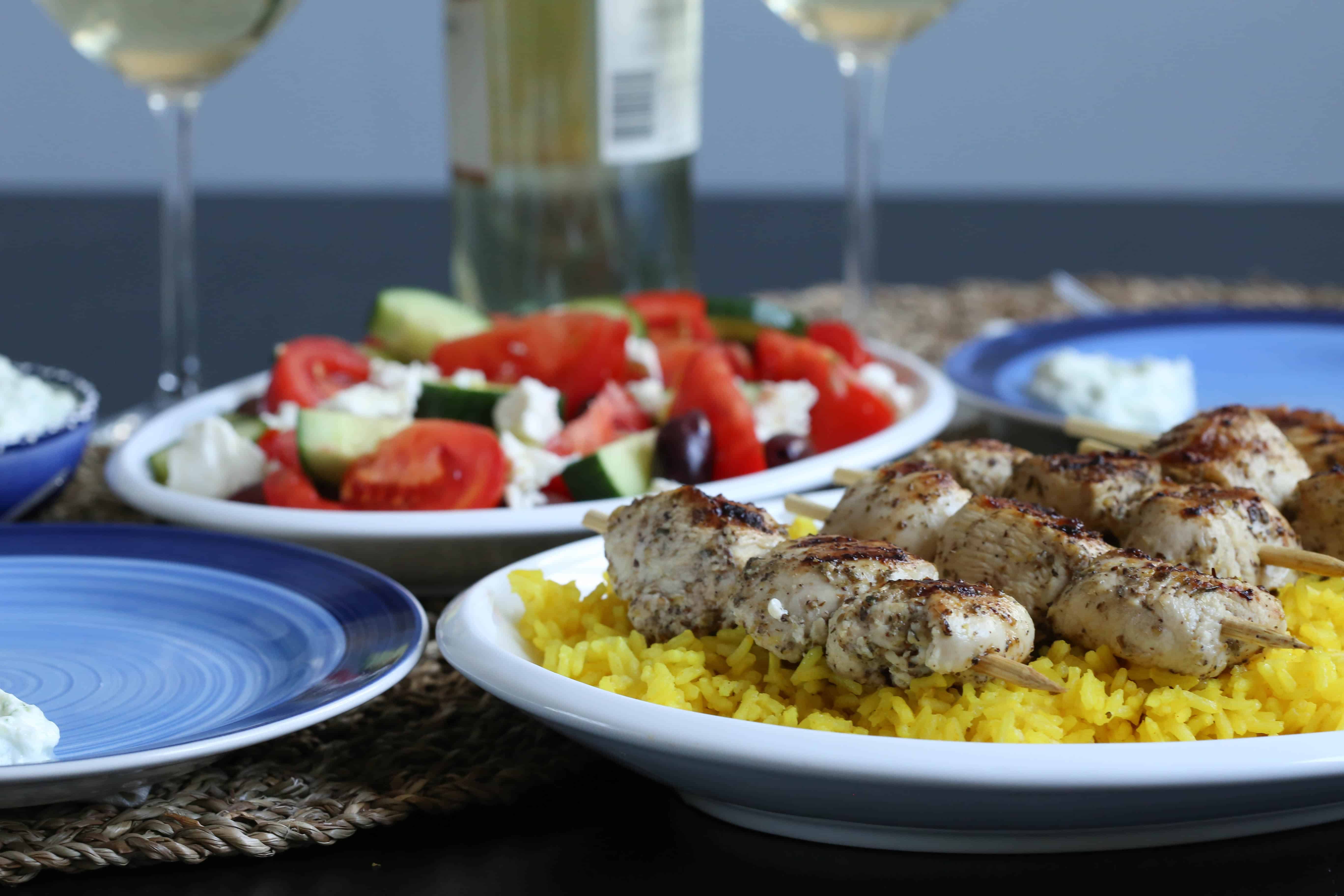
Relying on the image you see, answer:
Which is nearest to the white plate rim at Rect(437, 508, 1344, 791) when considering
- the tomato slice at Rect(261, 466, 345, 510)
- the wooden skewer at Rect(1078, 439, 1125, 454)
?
the wooden skewer at Rect(1078, 439, 1125, 454)

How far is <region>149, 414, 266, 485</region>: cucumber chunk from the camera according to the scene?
2.18 m

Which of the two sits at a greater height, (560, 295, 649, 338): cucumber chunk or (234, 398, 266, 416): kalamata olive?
(560, 295, 649, 338): cucumber chunk

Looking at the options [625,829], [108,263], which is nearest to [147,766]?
[625,829]

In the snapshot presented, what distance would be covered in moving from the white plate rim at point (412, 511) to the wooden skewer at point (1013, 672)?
0.62 meters

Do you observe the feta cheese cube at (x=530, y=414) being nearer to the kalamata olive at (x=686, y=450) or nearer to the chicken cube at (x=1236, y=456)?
the kalamata olive at (x=686, y=450)

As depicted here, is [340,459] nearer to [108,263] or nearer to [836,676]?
[836,676]

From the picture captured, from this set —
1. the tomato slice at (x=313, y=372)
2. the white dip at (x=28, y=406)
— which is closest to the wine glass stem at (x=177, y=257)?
the tomato slice at (x=313, y=372)

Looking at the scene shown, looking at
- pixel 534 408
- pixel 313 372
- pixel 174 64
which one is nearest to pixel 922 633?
pixel 534 408

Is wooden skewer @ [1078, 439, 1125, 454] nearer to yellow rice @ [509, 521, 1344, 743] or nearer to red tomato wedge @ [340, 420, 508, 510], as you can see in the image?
yellow rice @ [509, 521, 1344, 743]

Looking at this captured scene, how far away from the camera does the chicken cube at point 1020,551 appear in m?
1.52

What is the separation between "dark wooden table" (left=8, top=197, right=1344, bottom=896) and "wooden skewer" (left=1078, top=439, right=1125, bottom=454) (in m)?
0.67

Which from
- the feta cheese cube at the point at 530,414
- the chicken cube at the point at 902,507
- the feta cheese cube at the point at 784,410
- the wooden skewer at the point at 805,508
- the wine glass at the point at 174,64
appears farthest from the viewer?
the wine glass at the point at 174,64

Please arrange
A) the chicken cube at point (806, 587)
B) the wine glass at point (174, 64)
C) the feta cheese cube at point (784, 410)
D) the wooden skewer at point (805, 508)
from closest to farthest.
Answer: the chicken cube at point (806, 587) < the wooden skewer at point (805, 508) < the feta cheese cube at point (784, 410) < the wine glass at point (174, 64)

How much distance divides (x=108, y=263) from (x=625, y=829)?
3889mm
